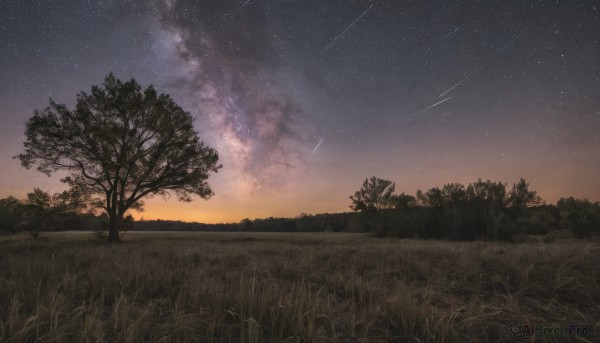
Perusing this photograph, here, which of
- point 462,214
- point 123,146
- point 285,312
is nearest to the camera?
point 285,312

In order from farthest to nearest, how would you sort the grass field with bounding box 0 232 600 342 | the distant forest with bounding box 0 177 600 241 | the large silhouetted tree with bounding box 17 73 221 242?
the distant forest with bounding box 0 177 600 241 → the large silhouetted tree with bounding box 17 73 221 242 → the grass field with bounding box 0 232 600 342

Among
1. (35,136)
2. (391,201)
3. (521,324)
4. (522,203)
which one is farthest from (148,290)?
(522,203)

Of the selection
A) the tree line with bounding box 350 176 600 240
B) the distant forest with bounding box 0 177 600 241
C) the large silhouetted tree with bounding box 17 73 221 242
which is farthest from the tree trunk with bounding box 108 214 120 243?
the tree line with bounding box 350 176 600 240

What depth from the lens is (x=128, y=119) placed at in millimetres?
25266

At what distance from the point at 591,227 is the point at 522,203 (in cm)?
1151

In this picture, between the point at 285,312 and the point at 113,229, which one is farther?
the point at 113,229

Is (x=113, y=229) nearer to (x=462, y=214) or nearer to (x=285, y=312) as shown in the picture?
(x=285, y=312)

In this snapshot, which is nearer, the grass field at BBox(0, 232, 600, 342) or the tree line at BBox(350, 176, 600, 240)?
the grass field at BBox(0, 232, 600, 342)

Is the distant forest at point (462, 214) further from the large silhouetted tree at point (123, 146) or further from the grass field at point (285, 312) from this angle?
the grass field at point (285, 312)

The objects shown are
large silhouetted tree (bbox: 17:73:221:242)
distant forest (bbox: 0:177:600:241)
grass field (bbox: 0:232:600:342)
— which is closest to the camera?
grass field (bbox: 0:232:600:342)

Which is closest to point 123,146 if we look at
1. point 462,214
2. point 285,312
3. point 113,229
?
point 113,229

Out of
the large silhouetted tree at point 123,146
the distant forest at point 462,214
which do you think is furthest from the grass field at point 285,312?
the distant forest at point 462,214

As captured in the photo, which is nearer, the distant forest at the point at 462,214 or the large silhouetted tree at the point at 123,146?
the large silhouetted tree at the point at 123,146

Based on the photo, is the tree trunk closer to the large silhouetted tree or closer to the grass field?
the large silhouetted tree
